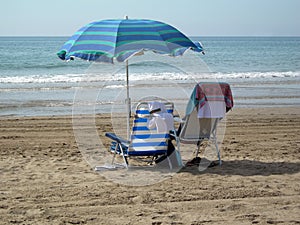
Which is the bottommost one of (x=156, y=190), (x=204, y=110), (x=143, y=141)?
(x=156, y=190)

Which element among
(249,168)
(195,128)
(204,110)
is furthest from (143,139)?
(249,168)

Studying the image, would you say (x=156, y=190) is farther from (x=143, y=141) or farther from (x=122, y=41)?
(x=122, y=41)

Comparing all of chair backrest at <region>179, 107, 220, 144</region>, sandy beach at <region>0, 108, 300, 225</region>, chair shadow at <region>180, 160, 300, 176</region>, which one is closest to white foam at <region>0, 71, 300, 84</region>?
sandy beach at <region>0, 108, 300, 225</region>

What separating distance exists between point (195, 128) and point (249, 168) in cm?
89

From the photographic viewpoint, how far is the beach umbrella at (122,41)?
5941 millimetres

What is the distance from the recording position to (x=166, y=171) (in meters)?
6.49

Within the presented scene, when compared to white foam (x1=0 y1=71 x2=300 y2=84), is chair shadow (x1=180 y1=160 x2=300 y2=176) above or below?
above

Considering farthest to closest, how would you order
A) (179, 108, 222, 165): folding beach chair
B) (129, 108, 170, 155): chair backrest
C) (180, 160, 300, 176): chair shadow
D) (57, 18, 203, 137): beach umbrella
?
1. (179, 108, 222, 165): folding beach chair
2. (129, 108, 170, 155): chair backrest
3. (180, 160, 300, 176): chair shadow
4. (57, 18, 203, 137): beach umbrella

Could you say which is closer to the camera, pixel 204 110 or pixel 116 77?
pixel 204 110

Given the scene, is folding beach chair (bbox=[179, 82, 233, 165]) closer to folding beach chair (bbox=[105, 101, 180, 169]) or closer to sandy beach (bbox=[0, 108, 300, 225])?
folding beach chair (bbox=[105, 101, 180, 169])

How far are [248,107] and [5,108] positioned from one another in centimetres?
649

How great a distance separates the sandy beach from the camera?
4719 mm

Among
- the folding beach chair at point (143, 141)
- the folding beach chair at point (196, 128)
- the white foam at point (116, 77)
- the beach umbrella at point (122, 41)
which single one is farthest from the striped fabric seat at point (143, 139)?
the white foam at point (116, 77)

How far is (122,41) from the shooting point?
603 cm
